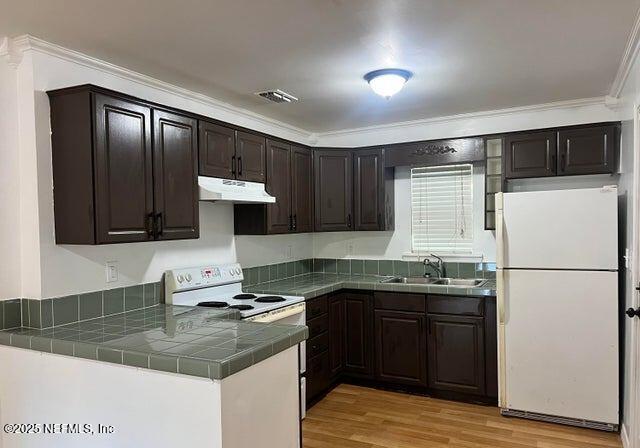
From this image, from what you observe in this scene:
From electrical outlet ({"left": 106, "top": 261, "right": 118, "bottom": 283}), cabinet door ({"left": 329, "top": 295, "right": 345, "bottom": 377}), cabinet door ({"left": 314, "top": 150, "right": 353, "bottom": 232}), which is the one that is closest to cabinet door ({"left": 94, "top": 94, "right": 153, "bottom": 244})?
electrical outlet ({"left": 106, "top": 261, "right": 118, "bottom": 283})

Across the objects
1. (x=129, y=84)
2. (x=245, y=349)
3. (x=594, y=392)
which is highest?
(x=129, y=84)

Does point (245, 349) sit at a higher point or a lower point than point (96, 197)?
lower

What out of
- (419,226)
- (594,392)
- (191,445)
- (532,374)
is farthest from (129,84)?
(594,392)

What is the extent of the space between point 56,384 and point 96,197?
2.93ft

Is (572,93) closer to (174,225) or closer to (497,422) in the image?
(497,422)

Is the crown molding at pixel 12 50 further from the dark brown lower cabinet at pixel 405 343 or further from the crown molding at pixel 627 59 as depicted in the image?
the crown molding at pixel 627 59

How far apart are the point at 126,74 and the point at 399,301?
264 centimetres

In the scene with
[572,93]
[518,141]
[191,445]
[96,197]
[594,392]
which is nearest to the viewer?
[191,445]

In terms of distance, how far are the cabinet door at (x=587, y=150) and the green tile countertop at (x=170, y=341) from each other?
8.65 ft

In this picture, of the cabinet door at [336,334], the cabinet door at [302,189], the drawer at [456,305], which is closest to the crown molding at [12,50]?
the cabinet door at [302,189]

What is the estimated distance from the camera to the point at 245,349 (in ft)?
6.15

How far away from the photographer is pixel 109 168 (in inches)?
94.7

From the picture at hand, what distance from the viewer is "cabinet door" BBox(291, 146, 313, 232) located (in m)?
4.07

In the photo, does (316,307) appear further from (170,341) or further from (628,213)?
(628,213)
